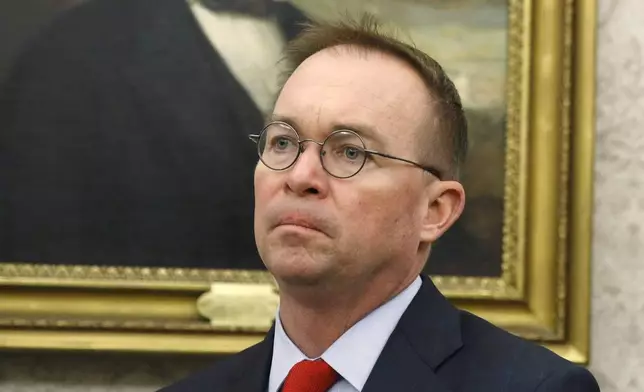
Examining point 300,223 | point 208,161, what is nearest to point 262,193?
point 300,223

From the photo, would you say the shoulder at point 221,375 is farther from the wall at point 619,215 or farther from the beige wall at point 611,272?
the wall at point 619,215

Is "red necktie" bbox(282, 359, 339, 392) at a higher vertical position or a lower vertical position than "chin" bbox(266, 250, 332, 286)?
lower

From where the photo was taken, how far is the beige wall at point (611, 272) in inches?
63.9

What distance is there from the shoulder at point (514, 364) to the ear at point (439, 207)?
0.45 feet

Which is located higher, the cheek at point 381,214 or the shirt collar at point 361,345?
the cheek at point 381,214

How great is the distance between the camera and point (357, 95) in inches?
41.5

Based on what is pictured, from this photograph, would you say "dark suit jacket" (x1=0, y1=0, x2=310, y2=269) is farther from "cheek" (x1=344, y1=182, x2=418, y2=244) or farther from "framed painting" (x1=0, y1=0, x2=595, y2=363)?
"cheek" (x1=344, y1=182, x2=418, y2=244)

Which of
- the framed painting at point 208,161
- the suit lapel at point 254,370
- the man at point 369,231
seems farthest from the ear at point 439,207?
the framed painting at point 208,161

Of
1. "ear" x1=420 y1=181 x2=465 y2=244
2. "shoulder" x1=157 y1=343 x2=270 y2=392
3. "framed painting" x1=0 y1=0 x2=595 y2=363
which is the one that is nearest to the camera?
"ear" x1=420 y1=181 x2=465 y2=244

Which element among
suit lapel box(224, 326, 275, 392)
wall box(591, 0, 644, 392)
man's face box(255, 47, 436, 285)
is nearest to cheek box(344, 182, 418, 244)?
man's face box(255, 47, 436, 285)

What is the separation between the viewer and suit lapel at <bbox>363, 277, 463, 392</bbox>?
3.38 ft

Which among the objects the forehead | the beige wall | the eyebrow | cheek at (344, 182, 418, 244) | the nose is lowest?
the beige wall

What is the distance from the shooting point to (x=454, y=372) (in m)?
1.04

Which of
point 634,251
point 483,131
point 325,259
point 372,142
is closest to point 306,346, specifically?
point 325,259
